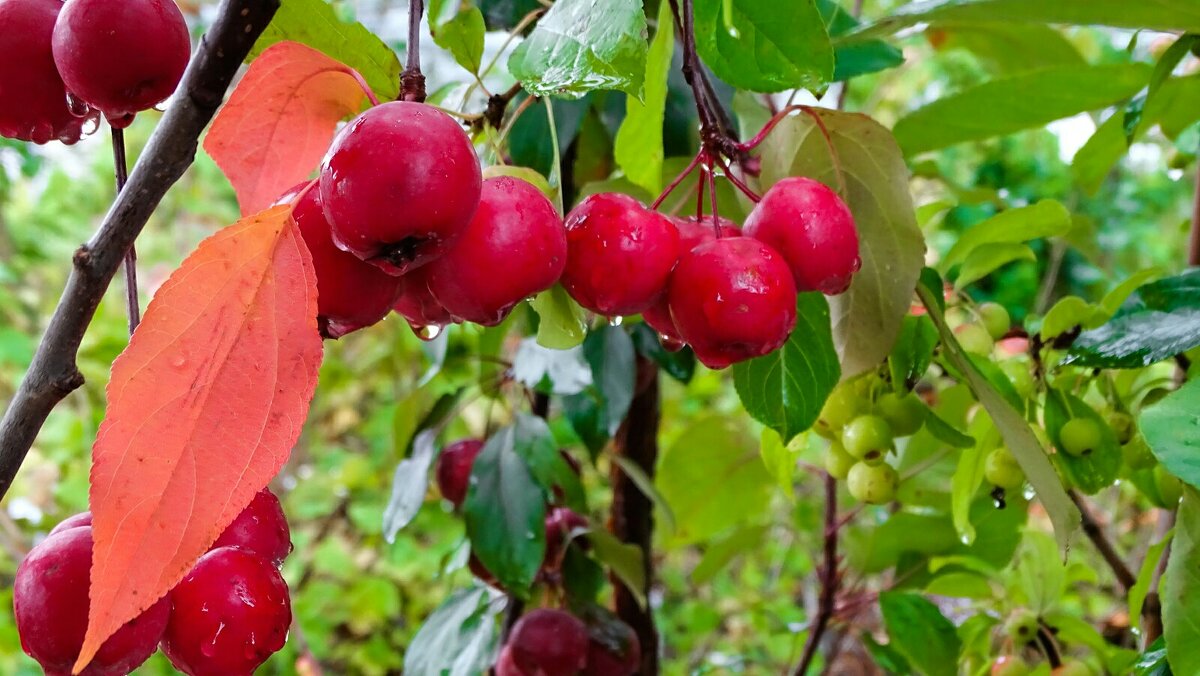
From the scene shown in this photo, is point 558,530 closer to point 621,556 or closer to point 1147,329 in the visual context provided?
point 621,556

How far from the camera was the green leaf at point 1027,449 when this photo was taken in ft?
1.54

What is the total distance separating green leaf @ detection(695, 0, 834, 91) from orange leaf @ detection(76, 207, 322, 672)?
9.3 inches

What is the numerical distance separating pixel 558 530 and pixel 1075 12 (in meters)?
0.60

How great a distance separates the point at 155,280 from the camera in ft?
6.79

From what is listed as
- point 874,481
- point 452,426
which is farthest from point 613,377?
point 452,426

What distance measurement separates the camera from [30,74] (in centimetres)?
39

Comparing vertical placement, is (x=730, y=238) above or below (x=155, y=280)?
above

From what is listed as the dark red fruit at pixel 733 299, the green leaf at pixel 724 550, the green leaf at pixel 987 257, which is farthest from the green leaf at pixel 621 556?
the dark red fruit at pixel 733 299

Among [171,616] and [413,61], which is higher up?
[413,61]

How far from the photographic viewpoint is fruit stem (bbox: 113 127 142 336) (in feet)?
1.13

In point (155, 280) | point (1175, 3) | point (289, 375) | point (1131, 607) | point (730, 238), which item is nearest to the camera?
point (289, 375)

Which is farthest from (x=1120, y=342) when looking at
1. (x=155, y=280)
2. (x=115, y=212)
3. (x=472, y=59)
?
(x=155, y=280)

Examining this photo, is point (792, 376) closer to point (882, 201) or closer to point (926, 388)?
point (882, 201)

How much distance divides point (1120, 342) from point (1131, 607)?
0.22 meters
